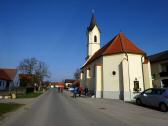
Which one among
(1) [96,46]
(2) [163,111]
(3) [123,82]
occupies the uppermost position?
(1) [96,46]

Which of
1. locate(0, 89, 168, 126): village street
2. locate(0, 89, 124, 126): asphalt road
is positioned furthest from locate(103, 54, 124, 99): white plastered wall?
locate(0, 89, 124, 126): asphalt road

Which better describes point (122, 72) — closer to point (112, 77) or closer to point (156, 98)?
point (112, 77)

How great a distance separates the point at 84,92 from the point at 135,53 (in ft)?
45.0

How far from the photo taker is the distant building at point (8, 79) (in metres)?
53.2

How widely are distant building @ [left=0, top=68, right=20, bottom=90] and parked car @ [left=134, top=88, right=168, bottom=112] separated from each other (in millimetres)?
43277

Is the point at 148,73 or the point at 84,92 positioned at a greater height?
the point at 148,73

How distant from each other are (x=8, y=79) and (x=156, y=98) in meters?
50.0

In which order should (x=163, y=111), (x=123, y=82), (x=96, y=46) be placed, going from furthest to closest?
(x=96, y=46) < (x=123, y=82) < (x=163, y=111)

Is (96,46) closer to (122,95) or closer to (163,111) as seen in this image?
(122,95)

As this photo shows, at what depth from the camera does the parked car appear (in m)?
14.6

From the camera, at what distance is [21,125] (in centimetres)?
863

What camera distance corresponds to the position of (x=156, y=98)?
15531mm

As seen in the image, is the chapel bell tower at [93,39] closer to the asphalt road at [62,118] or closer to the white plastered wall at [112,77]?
the white plastered wall at [112,77]

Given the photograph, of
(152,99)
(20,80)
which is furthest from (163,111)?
(20,80)
